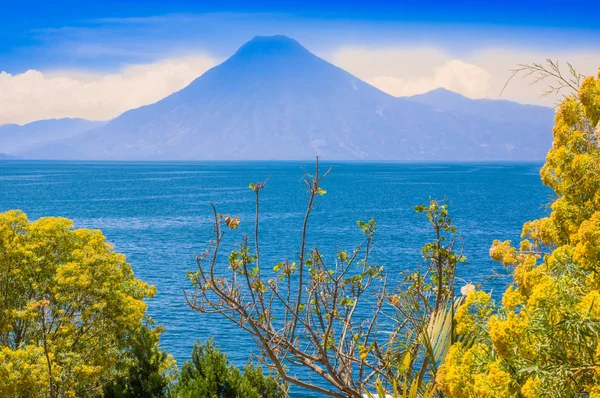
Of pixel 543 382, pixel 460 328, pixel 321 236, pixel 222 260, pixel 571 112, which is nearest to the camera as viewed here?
pixel 543 382

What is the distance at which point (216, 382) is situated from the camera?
15930 millimetres

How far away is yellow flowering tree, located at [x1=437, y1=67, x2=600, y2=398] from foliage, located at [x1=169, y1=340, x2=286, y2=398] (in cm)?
921

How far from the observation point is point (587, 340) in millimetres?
5508

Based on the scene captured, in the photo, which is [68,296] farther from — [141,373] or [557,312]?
[557,312]

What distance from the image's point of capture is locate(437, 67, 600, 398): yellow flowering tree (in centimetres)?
537

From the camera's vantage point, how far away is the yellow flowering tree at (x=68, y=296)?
53.7 feet

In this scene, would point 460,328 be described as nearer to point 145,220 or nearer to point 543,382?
point 543,382

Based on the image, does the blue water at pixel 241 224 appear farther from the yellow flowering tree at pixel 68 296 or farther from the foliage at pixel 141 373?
the yellow flowering tree at pixel 68 296

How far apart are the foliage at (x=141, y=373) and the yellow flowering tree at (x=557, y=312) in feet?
39.2

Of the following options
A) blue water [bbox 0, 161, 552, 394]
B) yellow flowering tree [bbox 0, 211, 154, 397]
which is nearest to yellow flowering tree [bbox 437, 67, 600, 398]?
blue water [bbox 0, 161, 552, 394]

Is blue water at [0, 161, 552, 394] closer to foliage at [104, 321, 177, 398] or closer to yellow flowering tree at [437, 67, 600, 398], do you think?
yellow flowering tree at [437, 67, 600, 398]

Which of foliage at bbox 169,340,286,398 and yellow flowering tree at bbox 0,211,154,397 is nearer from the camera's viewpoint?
foliage at bbox 169,340,286,398

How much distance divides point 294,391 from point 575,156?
20.6 meters

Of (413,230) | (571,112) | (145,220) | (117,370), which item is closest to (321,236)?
(413,230)
